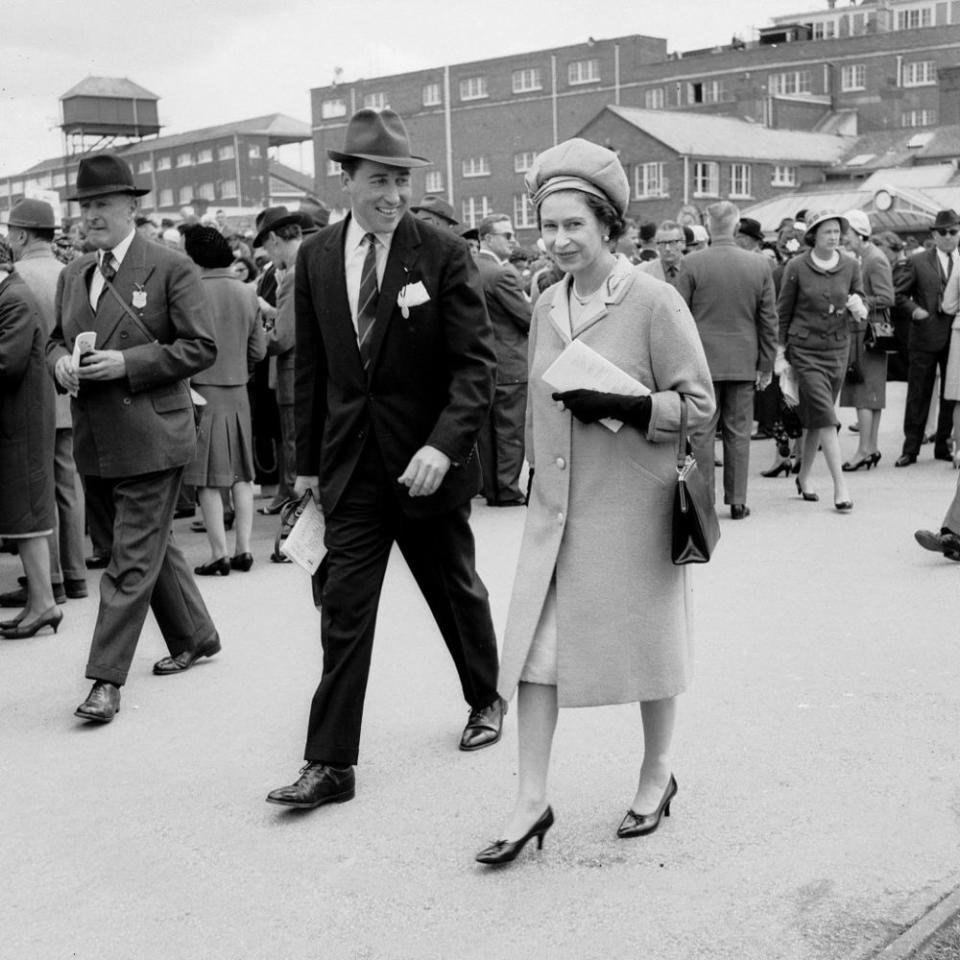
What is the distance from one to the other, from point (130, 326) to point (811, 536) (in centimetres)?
514

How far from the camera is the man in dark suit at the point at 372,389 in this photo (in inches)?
190

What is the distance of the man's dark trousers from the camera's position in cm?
481

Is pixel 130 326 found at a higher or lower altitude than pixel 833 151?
lower

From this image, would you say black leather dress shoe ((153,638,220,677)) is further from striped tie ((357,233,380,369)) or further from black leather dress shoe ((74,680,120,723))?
striped tie ((357,233,380,369))

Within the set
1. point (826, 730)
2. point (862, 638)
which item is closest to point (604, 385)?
point (826, 730)

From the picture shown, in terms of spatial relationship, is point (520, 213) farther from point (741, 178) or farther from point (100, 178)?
point (100, 178)

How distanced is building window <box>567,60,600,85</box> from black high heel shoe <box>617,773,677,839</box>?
267 ft

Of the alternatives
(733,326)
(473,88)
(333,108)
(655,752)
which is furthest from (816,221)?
(333,108)

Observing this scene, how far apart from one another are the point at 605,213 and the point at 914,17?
9777cm

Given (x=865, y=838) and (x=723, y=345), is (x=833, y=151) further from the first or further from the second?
(x=865, y=838)

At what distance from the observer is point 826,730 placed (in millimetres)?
5508

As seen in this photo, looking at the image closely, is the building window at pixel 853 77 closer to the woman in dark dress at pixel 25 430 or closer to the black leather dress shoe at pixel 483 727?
the woman in dark dress at pixel 25 430

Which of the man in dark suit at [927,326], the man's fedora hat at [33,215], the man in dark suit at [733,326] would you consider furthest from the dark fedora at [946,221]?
the man's fedora hat at [33,215]

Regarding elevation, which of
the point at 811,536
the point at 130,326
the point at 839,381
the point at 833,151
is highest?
the point at 833,151
